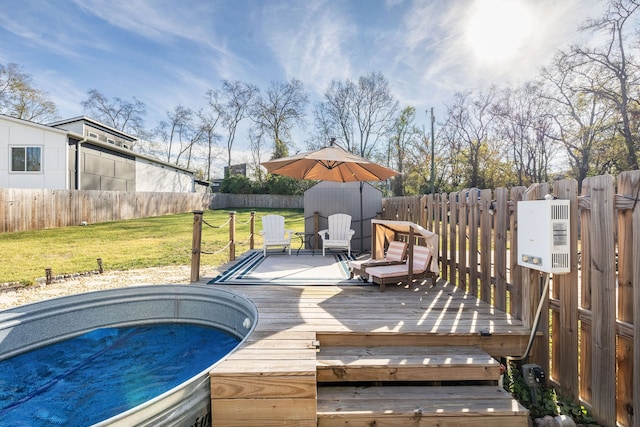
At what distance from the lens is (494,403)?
6.83ft

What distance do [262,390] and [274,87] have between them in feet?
90.5

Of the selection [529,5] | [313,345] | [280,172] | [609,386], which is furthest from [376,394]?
[529,5]

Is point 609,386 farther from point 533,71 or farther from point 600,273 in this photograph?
point 533,71

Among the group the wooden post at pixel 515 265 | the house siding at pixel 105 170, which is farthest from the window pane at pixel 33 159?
the wooden post at pixel 515 265

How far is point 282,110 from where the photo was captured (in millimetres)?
26938

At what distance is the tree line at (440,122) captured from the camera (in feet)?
43.6

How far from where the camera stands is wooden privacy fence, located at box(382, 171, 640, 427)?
193 cm

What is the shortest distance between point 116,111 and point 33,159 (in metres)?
15.6

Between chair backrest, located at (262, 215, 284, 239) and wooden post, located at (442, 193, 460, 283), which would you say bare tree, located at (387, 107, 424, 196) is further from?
wooden post, located at (442, 193, 460, 283)

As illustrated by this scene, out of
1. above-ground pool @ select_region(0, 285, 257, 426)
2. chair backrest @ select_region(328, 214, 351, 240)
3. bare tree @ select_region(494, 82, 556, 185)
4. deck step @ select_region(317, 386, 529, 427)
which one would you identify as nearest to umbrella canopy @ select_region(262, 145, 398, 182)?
chair backrest @ select_region(328, 214, 351, 240)

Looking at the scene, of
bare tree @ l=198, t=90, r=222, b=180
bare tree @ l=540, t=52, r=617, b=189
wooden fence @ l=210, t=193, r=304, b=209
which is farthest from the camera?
bare tree @ l=198, t=90, r=222, b=180

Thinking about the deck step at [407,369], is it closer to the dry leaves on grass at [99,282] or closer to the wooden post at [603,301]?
the wooden post at [603,301]

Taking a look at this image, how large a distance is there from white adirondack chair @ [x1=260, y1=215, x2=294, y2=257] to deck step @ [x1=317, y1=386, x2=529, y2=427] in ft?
16.2

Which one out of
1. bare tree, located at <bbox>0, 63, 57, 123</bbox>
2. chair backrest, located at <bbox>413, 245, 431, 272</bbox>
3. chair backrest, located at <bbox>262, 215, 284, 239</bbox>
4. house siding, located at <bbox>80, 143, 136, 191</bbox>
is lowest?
chair backrest, located at <bbox>413, 245, 431, 272</bbox>
